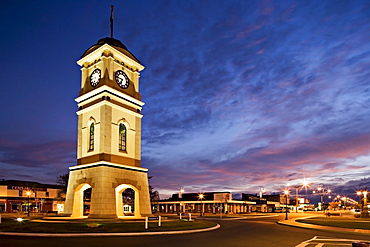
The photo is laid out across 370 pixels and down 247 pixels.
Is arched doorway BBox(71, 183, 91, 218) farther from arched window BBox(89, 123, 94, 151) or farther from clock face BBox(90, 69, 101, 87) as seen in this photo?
clock face BBox(90, 69, 101, 87)

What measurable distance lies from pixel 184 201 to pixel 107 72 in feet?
197

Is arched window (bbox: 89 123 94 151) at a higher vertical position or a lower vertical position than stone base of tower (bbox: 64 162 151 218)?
higher

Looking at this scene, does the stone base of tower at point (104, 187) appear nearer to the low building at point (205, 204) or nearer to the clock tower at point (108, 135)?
the clock tower at point (108, 135)

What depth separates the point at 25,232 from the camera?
66.5 ft

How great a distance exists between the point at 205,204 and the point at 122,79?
2309 inches

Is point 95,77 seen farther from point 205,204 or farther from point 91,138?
point 205,204

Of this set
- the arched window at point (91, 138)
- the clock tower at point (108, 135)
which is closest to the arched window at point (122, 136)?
the clock tower at point (108, 135)

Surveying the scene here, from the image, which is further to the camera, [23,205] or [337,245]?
[23,205]

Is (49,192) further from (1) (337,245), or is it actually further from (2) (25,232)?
(1) (337,245)

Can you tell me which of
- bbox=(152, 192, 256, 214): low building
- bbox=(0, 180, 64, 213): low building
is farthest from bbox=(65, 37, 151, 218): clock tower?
bbox=(152, 192, 256, 214): low building

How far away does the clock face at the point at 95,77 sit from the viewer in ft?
111

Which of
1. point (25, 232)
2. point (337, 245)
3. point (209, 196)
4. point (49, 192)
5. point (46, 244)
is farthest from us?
point (49, 192)

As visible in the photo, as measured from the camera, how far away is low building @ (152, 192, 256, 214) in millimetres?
79938

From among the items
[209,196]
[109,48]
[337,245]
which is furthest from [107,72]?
[209,196]
